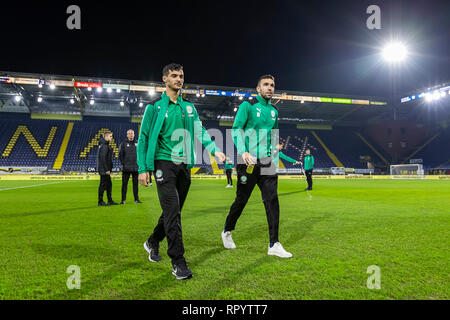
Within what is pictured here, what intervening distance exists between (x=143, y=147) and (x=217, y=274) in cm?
146

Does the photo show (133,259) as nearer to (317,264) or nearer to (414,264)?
(317,264)

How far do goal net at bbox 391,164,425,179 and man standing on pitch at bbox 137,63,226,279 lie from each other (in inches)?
1335

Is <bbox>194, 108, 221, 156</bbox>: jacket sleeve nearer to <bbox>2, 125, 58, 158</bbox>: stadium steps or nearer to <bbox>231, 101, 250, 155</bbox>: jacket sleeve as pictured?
<bbox>231, 101, 250, 155</bbox>: jacket sleeve

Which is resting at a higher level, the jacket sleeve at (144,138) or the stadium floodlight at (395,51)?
the stadium floodlight at (395,51)

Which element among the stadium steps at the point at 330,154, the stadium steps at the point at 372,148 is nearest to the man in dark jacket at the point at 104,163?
the stadium steps at the point at 330,154

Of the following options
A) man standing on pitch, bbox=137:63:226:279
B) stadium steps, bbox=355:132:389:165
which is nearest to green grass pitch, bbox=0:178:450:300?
man standing on pitch, bbox=137:63:226:279

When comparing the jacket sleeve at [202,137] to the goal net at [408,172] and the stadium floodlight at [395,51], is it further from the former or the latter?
the stadium floodlight at [395,51]

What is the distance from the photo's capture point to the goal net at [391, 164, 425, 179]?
30.3 metres

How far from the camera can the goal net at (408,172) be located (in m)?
30.3

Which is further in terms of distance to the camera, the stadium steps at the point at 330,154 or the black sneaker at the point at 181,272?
the stadium steps at the point at 330,154

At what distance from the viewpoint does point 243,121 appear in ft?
11.5

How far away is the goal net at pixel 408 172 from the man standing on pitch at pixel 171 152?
33905 mm

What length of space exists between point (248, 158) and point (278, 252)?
A: 116cm
